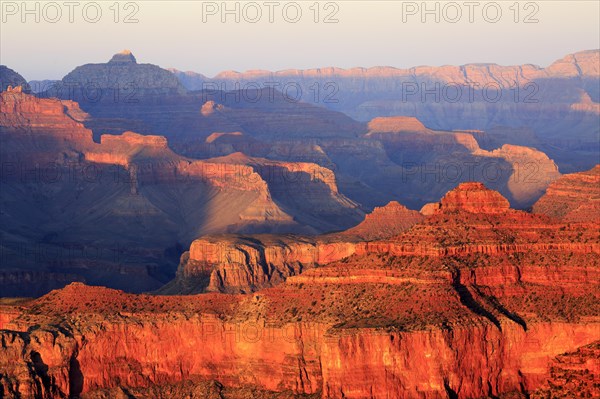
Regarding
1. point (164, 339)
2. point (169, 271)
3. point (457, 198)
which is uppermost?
point (457, 198)

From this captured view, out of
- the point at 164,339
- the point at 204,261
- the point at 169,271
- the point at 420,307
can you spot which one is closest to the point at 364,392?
the point at 420,307

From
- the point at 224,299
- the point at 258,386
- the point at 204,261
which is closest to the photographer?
the point at 258,386

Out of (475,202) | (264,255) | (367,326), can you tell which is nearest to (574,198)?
(264,255)

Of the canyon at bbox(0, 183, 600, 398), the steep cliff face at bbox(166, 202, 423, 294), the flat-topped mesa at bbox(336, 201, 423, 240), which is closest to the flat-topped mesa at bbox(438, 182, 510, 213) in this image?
the canyon at bbox(0, 183, 600, 398)

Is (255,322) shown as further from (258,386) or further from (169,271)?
(169,271)

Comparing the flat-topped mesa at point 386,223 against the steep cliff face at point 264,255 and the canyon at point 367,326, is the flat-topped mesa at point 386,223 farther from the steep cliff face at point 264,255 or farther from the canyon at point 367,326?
the canyon at point 367,326

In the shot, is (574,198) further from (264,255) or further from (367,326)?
(367,326)
